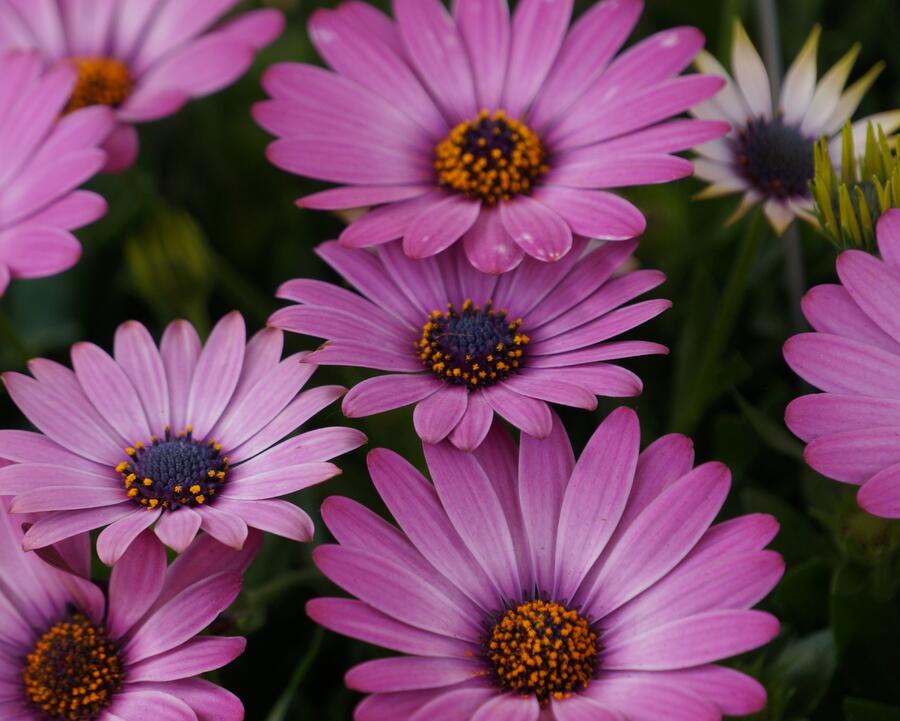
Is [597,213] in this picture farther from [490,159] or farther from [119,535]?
[119,535]

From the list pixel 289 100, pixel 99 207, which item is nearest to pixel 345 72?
pixel 289 100

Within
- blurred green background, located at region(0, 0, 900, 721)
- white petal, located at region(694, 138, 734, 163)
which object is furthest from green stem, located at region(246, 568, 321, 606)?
white petal, located at region(694, 138, 734, 163)

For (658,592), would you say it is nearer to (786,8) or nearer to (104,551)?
(104,551)

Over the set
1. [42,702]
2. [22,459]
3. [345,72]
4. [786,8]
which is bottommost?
[42,702]

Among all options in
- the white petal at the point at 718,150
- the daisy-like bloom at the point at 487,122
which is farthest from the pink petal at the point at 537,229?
the white petal at the point at 718,150

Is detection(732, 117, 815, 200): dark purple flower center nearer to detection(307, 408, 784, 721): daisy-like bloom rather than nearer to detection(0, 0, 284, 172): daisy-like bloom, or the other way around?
detection(307, 408, 784, 721): daisy-like bloom

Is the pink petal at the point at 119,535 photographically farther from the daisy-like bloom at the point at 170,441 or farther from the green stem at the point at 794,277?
the green stem at the point at 794,277

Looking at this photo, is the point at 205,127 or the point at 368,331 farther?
the point at 205,127
